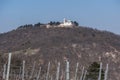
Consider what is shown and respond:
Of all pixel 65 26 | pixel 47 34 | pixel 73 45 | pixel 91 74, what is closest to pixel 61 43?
pixel 73 45

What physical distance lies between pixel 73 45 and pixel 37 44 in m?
7.46

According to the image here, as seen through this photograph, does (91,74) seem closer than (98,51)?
Yes

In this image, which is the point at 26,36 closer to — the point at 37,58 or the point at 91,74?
the point at 37,58

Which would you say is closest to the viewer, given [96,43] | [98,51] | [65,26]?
[98,51]

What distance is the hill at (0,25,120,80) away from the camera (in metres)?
96.8

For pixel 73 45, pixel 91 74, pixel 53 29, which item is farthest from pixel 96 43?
pixel 91 74

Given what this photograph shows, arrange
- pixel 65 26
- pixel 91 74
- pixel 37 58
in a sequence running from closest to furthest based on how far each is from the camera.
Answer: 1. pixel 91 74
2. pixel 37 58
3. pixel 65 26

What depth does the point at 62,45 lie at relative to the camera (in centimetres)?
10906

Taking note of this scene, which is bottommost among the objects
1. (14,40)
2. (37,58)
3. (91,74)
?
(91,74)

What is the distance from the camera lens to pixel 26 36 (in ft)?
418

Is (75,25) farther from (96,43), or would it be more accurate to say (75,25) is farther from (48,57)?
(48,57)

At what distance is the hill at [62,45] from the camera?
3809 inches

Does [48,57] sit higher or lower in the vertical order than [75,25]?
lower

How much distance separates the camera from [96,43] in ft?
381
